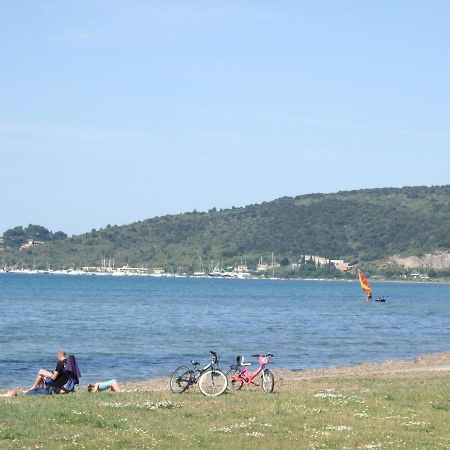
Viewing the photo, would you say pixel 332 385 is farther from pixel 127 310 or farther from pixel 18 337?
pixel 127 310

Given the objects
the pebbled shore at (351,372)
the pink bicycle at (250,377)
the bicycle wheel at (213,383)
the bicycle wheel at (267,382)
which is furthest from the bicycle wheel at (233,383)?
the pebbled shore at (351,372)

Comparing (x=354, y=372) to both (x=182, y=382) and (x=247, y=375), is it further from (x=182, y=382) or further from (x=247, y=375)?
(x=182, y=382)

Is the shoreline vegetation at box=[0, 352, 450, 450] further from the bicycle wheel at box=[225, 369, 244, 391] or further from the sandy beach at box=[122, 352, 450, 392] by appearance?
the sandy beach at box=[122, 352, 450, 392]

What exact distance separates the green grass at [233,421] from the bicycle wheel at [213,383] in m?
0.32

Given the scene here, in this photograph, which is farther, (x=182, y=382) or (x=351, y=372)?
(x=351, y=372)

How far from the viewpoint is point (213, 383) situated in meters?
20.4

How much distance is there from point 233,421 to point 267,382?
540 centimetres

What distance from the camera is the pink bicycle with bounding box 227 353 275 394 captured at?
70.0ft

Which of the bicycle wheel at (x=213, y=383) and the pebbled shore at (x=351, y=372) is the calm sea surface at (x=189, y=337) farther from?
the bicycle wheel at (x=213, y=383)

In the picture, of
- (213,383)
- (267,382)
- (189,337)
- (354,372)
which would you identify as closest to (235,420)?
(213,383)

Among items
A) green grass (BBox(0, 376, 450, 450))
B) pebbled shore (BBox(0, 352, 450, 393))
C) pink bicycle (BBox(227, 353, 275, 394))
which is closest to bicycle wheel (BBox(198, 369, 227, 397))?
green grass (BBox(0, 376, 450, 450))

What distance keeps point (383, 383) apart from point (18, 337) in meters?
30.7

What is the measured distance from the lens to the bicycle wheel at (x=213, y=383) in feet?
66.8

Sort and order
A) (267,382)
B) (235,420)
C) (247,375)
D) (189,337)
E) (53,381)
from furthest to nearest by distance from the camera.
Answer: (189,337) → (247,375) → (267,382) → (53,381) → (235,420)
